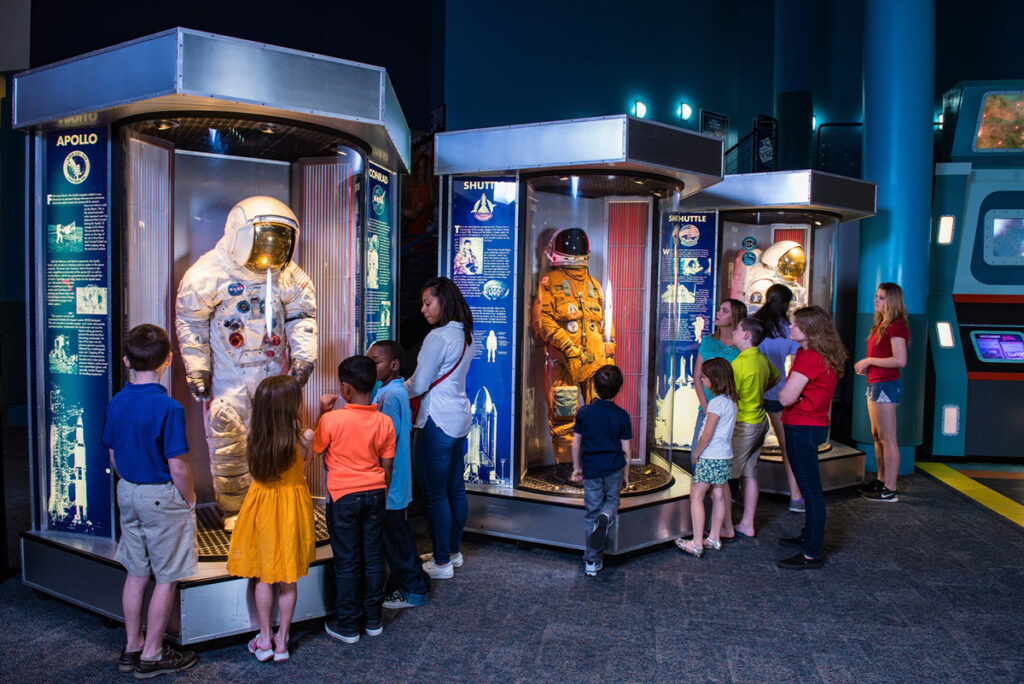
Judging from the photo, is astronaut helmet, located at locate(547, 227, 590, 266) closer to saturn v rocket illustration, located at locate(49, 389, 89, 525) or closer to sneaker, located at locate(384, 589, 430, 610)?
sneaker, located at locate(384, 589, 430, 610)

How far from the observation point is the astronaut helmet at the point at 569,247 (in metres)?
4.98

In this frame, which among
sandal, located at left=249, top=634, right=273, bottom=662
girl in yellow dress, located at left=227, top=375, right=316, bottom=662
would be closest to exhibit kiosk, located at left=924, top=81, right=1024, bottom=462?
girl in yellow dress, located at left=227, top=375, right=316, bottom=662

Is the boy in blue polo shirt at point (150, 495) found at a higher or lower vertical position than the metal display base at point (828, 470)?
higher

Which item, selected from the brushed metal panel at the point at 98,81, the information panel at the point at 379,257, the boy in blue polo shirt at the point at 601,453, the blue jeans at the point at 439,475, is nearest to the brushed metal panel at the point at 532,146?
the information panel at the point at 379,257

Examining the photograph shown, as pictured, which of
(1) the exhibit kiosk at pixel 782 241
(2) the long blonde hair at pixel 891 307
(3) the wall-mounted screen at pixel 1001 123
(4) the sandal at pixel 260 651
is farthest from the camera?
(3) the wall-mounted screen at pixel 1001 123

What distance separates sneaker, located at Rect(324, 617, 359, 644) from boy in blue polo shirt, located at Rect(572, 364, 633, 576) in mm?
1442

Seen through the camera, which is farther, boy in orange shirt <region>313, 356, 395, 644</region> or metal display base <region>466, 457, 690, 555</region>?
metal display base <region>466, 457, 690, 555</region>

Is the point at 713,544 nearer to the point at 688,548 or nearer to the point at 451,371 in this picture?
the point at 688,548

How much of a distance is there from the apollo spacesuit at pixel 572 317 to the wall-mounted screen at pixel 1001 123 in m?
5.11

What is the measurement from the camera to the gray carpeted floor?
320cm

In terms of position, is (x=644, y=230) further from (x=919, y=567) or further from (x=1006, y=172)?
(x=1006, y=172)

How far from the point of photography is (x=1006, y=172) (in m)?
7.71

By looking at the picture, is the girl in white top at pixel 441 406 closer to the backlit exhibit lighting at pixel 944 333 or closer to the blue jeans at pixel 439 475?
the blue jeans at pixel 439 475

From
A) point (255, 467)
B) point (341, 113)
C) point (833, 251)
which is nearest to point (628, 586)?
point (255, 467)
